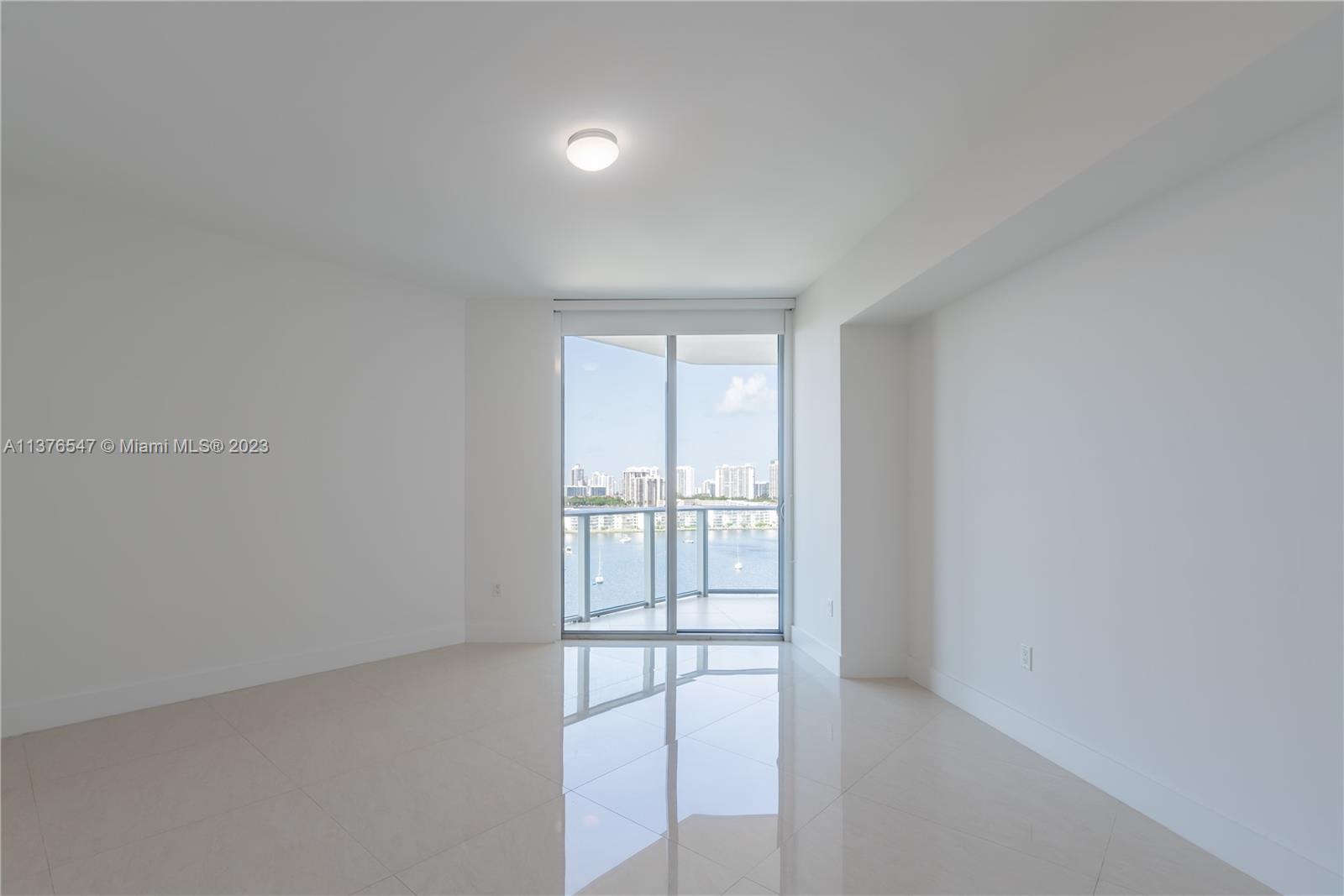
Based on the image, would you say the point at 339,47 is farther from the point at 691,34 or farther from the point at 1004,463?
the point at 1004,463

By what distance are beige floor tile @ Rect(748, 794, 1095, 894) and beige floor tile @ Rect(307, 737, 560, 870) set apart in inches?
38.0

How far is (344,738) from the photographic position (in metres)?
2.88

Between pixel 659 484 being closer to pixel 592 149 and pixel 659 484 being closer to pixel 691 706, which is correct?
pixel 691 706

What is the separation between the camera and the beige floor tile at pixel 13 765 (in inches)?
95.1

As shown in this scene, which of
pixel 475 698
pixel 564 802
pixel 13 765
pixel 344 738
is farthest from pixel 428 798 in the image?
pixel 13 765

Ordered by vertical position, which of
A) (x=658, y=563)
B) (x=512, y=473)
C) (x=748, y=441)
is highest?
(x=748, y=441)

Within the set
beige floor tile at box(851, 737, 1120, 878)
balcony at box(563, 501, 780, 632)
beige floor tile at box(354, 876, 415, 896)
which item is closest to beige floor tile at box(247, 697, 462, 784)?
beige floor tile at box(354, 876, 415, 896)

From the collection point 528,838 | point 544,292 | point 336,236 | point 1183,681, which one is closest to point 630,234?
point 544,292

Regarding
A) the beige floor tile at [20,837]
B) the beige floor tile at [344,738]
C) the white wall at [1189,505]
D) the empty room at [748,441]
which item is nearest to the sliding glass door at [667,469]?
the empty room at [748,441]

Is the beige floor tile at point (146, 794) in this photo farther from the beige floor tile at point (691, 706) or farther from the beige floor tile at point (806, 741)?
the beige floor tile at point (806, 741)

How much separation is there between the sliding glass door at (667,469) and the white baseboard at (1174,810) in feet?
6.96

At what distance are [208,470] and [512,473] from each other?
183 cm

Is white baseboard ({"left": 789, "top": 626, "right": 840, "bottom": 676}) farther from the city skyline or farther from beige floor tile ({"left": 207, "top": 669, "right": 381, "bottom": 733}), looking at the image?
beige floor tile ({"left": 207, "top": 669, "right": 381, "bottom": 733})

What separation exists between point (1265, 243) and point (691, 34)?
1.82 metres
